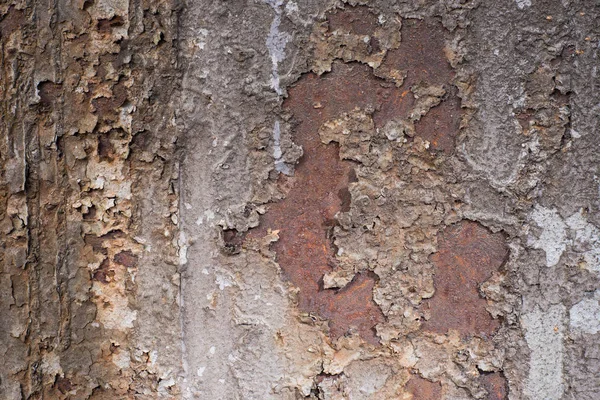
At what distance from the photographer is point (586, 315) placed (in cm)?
91

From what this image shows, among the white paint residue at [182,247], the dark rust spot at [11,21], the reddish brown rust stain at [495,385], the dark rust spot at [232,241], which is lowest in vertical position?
the reddish brown rust stain at [495,385]

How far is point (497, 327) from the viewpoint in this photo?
94 centimetres

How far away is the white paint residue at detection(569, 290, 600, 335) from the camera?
902 millimetres

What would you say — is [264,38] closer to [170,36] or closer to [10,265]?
[170,36]

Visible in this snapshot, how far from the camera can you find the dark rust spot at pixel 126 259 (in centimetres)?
100

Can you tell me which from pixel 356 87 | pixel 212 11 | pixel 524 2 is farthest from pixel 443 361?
pixel 212 11

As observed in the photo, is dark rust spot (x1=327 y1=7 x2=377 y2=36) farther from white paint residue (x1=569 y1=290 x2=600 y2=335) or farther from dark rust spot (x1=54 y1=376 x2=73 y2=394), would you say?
dark rust spot (x1=54 y1=376 x2=73 y2=394)

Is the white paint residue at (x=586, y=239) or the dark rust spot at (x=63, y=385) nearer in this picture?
the white paint residue at (x=586, y=239)

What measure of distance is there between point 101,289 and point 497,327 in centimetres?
76

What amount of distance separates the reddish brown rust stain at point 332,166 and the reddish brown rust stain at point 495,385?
21cm

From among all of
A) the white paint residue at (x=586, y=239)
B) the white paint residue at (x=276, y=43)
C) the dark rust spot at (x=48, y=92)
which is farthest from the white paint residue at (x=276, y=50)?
the white paint residue at (x=586, y=239)

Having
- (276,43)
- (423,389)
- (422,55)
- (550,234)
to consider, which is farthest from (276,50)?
(423,389)

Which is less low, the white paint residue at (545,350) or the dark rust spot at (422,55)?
the dark rust spot at (422,55)

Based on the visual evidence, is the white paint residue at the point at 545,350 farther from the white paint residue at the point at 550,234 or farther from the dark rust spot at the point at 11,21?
the dark rust spot at the point at 11,21
